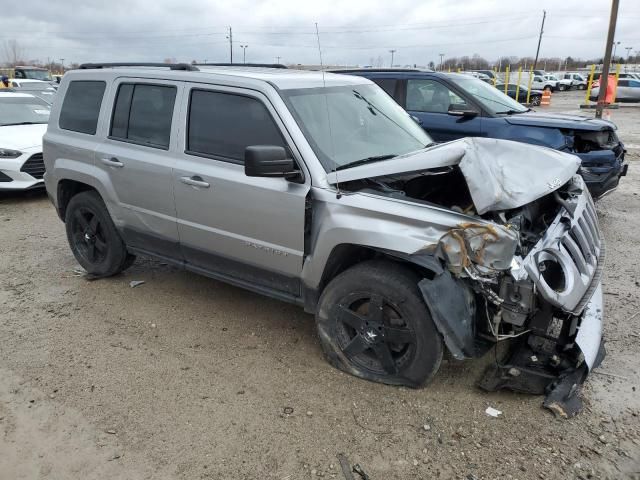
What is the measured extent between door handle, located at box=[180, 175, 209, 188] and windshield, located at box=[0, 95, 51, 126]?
6.83 m

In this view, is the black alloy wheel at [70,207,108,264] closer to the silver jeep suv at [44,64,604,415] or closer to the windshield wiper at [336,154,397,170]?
the silver jeep suv at [44,64,604,415]

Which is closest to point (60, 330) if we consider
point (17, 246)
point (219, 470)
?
point (219, 470)

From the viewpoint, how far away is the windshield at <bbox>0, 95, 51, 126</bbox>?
9297 mm

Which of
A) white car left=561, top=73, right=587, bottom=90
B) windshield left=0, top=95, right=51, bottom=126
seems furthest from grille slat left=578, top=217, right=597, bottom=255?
white car left=561, top=73, right=587, bottom=90

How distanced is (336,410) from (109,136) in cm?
299

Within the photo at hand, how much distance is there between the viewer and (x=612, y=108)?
81.4ft

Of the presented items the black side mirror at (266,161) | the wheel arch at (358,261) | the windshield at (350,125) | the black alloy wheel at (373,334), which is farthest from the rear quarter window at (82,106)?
the black alloy wheel at (373,334)

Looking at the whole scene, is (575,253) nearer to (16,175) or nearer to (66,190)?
(66,190)

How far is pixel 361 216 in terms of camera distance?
314 cm

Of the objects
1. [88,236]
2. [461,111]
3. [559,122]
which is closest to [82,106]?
[88,236]

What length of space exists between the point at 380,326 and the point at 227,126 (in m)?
1.78

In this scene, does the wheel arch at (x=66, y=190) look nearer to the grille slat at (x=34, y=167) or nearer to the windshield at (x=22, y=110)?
the grille slat at (x=34, y=167)

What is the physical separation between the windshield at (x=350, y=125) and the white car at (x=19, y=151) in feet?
20.4

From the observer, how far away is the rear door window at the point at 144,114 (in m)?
→ 4.06
